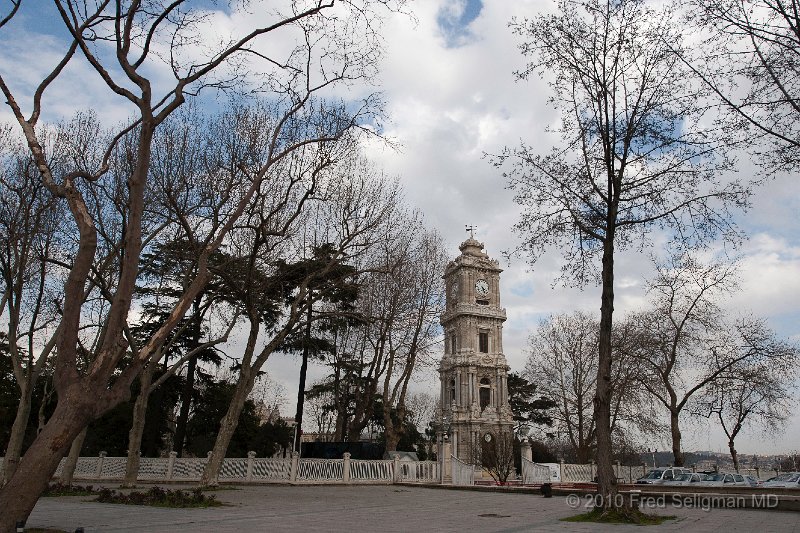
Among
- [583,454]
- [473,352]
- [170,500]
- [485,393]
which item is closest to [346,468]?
[170,500]

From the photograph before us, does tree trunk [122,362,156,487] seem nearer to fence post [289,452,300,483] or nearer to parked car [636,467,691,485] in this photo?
fence post [289,452,300,483]

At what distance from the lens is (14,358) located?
1717cm

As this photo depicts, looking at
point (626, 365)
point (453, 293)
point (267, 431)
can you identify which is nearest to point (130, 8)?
point (626, 365)

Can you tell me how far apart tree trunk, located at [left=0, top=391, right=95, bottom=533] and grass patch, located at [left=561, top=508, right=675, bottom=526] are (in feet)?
28.1

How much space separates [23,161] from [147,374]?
8.18 metres

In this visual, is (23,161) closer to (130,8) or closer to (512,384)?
(130,8)

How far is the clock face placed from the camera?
205 feet

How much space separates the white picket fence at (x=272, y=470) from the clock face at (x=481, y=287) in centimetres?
3530

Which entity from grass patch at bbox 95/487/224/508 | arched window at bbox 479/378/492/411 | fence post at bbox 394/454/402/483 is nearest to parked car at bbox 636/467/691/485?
fence post at bbox 394/454/402/483

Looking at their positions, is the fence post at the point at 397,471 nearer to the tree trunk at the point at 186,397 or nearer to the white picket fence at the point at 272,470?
the white picket fence at the point at 272,470

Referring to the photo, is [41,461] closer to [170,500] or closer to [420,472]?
[170,500]

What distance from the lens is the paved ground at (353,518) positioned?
936 cm

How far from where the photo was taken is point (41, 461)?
6.70 m

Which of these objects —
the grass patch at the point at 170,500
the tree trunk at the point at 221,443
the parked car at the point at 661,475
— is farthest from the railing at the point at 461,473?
the grass patch at the point at 170,500
